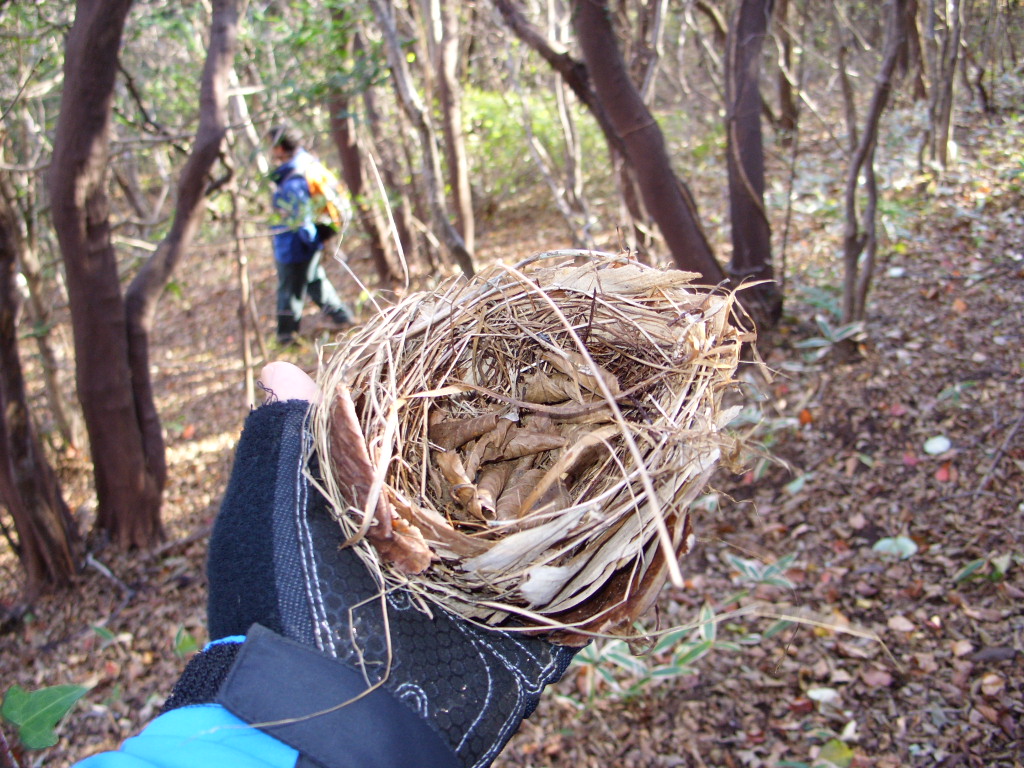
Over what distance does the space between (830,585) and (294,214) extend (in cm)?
405

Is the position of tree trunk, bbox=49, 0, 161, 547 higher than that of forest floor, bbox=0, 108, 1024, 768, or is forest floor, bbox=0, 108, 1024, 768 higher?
tree trunk, bbox=49, 0, 161, 547

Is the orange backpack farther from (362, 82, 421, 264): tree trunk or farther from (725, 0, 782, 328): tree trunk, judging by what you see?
(725, 0, 782, 328): tree trunk

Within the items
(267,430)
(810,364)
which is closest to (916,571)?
(810,364)

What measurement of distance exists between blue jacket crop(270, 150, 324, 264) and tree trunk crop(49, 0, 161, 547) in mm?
1224

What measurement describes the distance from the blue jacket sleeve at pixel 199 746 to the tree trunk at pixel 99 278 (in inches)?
124

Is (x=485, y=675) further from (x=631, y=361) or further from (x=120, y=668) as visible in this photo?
(x=120, y=668)

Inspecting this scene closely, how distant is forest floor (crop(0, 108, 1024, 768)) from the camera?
2.58 metres

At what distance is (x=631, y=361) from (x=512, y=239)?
6.72 m

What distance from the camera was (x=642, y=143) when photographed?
12.6 ft

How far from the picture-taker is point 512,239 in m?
8.04

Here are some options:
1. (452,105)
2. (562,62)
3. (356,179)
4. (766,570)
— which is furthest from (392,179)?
(766,570)

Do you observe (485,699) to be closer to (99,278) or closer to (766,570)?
(766,570)

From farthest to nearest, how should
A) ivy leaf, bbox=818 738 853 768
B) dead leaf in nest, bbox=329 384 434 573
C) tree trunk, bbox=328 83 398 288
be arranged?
tree trunk, bbox=328 83 398 288 < ivy leaf, bbox=818 738 853 768 < dead leaf in nest, bbox=329 384 434 573

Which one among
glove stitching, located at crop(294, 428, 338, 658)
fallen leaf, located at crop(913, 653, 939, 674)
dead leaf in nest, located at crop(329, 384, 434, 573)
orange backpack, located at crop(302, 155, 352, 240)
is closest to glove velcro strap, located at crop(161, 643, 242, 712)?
glove stitching, located at crop(294, 428, 338, 658)
